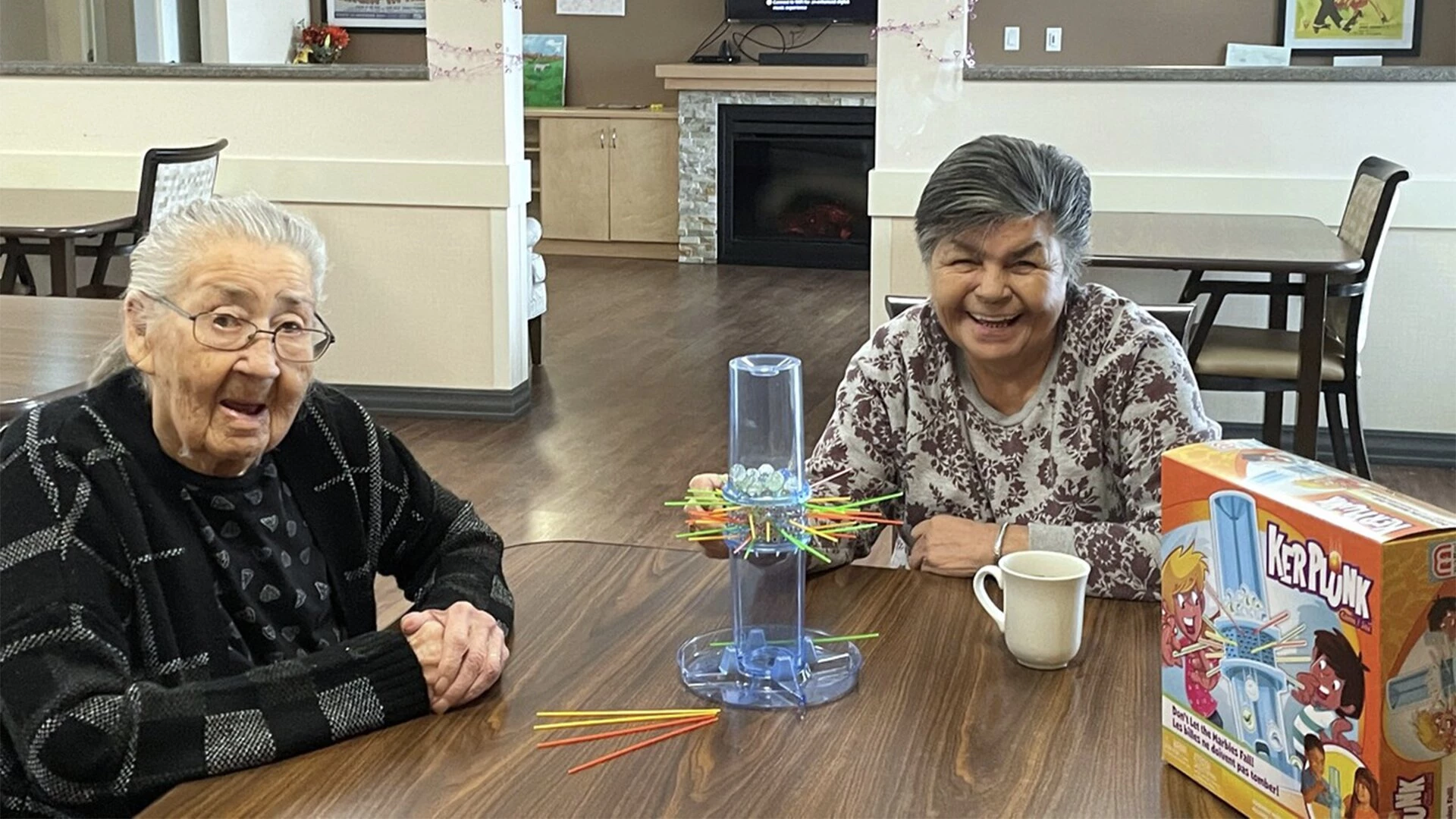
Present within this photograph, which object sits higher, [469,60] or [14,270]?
[469,60]

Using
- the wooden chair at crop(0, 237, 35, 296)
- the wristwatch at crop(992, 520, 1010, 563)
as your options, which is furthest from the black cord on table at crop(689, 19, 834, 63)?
the wristwatch at crop(992, 520, 1010, 563)

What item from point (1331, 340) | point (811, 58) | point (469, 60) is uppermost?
point (811, 58)

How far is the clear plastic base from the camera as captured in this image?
4.53 feet

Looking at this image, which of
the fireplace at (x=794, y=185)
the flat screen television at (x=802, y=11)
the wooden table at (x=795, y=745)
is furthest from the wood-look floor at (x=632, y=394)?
the wooden table at (x=795, y=745)

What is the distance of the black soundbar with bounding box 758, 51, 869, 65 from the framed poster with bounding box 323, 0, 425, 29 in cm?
217

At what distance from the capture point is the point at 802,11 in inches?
341

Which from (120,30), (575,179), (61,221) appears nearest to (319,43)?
(120,30)

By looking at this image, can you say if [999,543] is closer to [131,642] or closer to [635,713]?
[635,713]

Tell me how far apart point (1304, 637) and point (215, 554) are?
3.24 feet

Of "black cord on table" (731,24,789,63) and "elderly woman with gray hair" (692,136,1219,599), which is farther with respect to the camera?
"black cord on table" (731,24,789,63)

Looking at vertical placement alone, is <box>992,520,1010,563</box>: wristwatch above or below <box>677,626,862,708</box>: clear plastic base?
above

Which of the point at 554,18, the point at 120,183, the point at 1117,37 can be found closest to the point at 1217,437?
the point at 120,183

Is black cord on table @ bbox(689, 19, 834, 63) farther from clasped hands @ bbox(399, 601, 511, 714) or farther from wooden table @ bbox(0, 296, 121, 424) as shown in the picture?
clasped hands @ bbox(399, 601, 511, 714)

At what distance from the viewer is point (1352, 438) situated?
4.15m
